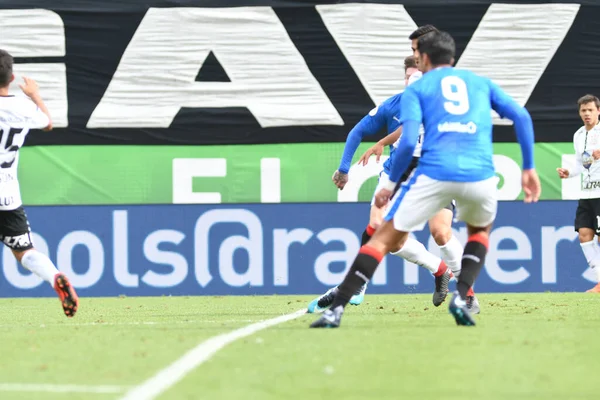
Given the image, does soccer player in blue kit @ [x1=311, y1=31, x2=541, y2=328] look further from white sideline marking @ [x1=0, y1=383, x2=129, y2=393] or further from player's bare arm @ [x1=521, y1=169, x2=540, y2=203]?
white sideline marking @ [x1=0, y1=383, x2=129, y2=393]

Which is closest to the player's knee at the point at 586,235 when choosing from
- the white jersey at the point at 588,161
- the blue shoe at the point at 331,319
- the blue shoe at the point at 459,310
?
the white jersey at the point at 588,161

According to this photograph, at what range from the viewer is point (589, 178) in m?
14.4

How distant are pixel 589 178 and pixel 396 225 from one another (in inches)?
291

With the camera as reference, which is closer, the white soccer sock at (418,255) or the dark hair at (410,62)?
the dark hair at (410,62)

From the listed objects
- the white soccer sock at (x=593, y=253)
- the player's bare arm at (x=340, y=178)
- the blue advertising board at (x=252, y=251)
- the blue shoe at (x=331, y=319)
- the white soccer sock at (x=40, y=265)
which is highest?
the blue shoe at (x=331, y=319)

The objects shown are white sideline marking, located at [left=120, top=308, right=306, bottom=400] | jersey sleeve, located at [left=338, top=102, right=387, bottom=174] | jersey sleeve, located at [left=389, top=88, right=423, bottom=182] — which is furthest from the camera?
jersey sleeve, located at [left=338, top=102, right=387, bottom=174]

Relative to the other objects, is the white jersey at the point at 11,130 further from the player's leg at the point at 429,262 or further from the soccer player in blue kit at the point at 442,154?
the player's leg at the point at 429,262

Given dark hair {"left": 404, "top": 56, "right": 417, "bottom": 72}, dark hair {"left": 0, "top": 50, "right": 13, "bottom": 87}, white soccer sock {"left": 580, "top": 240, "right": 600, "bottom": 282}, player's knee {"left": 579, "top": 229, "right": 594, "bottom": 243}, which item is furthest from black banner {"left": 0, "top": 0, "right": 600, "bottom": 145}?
dark hair {"left": 0, "top": 50, "right": 13, "bottom": 87}

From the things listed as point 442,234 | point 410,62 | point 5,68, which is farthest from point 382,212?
point 5,68

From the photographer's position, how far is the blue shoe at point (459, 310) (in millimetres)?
7668

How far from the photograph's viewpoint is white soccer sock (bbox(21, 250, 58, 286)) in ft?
29.9

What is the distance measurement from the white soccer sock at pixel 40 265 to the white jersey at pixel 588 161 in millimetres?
7019

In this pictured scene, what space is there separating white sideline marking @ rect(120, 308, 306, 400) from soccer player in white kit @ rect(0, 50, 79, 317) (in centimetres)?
161

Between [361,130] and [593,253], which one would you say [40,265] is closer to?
[361,130]
